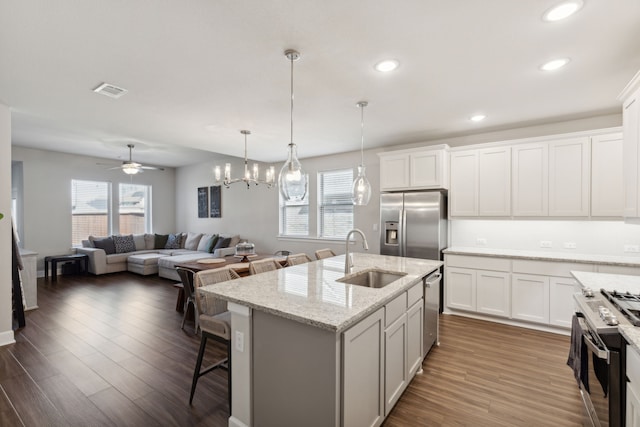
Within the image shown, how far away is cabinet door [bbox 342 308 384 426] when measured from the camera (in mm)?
1551

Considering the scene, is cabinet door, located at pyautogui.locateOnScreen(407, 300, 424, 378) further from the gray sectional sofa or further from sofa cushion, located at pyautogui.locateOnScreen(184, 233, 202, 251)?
sofa cushion, located at pyautogui.locateOnScreen(184, 233, 202, 251)

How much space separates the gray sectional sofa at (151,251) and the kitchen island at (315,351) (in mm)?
4926

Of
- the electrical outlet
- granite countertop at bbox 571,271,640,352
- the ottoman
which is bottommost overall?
the ottoman

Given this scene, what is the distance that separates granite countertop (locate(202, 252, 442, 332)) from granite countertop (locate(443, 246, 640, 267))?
1532 millimetres

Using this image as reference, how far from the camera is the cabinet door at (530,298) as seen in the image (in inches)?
140

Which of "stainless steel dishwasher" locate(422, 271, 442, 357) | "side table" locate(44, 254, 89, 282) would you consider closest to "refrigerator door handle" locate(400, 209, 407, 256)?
"stainless steel dishwasher" locate(422, 271, 442, 357)

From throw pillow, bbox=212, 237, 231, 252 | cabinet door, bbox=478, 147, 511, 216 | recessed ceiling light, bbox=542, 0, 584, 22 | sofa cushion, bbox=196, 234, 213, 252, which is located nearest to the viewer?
recessed ceiling light, bbox=542, 0, 584, 22

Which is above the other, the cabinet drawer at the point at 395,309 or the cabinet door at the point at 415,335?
the cabinet drawer at the point at 395,309

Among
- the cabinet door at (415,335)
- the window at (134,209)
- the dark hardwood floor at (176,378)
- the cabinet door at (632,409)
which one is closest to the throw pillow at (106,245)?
the window at (134,209)

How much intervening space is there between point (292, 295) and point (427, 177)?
10.4 feet

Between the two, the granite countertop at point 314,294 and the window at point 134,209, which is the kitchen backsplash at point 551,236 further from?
the window at point 134,209

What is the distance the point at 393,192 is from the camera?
4688 mm

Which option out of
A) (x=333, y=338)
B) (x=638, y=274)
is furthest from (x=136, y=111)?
(x=638, y=274)

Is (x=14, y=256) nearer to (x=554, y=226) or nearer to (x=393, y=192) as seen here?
(x=393, y=192)
